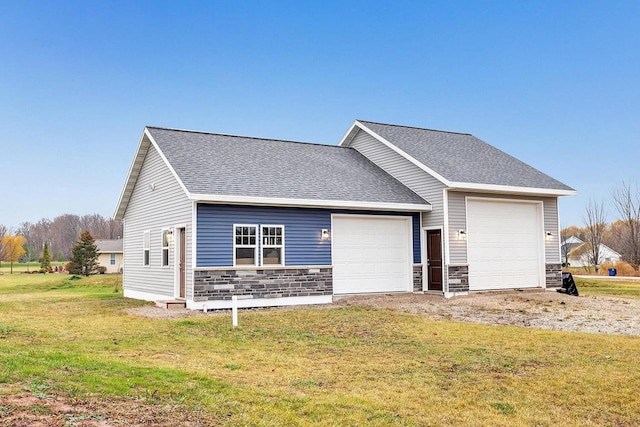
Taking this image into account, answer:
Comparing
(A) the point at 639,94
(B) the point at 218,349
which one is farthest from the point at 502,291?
(A) the point at 639,94

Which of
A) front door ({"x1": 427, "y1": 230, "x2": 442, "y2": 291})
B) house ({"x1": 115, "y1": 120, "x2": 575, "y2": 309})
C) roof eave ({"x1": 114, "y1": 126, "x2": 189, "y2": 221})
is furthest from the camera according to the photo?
front door ({"x1": 427, "y1": 230, "x2": 442, "y2": 291})

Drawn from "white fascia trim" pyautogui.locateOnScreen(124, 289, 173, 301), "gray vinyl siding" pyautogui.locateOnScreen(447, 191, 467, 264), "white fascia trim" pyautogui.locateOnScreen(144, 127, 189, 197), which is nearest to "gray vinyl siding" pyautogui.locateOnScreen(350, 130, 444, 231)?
"gray vinyl siding" pyautogui.locateOnScreen(447, 191, 467, 264)

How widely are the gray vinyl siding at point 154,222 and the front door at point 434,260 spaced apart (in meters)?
7.99

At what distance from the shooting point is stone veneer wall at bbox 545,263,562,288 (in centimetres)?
1956

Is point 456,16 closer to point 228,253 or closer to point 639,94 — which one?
point 639,94

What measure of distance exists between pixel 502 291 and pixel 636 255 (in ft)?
80.3

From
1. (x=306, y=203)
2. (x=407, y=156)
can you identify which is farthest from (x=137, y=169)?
(x=407, y=156)

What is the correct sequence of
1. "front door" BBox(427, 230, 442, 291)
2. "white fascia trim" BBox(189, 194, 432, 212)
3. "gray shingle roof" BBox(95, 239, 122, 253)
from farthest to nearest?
"gray shingle roof" BBox(95, 239, 122, 253)
"front door" BBox(427, 230, 442, 291)
"white fascia trim" BBox(189, 194, 432, 212)

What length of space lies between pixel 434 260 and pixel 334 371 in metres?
11.5

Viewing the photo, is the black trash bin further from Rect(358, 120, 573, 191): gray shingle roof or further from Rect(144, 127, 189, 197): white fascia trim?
Rect(144, 127, 189, 197): white fascia trim

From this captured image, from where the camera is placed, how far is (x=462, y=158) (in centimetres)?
2031

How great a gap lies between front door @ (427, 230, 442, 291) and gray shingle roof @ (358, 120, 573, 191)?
6.84 feet

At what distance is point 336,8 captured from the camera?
2609 cm

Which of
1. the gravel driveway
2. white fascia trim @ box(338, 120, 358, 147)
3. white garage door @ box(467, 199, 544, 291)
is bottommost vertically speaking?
the gravel driveway
